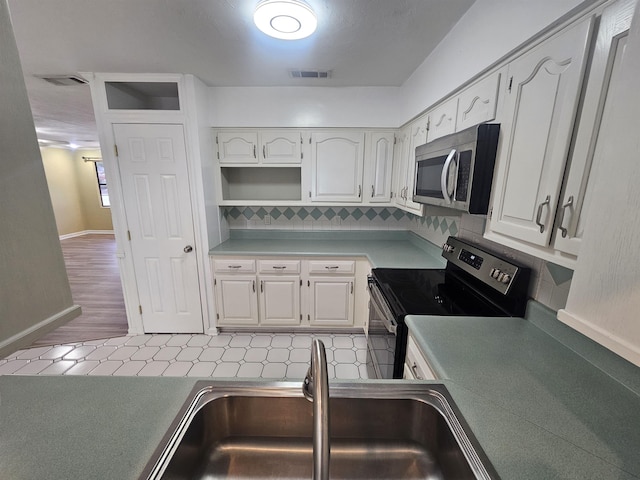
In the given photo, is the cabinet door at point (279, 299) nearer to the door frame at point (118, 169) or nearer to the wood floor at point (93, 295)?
the door frame at point (118, 169)

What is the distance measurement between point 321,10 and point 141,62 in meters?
1.50

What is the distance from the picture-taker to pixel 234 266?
254cm

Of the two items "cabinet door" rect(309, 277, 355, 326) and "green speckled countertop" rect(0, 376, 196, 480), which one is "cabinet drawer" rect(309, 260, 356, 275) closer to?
"cabinet door" rect(309, 277, 355, 326)

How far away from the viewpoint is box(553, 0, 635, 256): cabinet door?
26.5 inches

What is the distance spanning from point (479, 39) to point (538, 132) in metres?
0.67

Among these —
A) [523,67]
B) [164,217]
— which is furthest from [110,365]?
[523,67]

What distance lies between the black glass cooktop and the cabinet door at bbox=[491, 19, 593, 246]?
51cm

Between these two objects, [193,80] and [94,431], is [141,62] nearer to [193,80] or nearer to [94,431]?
[193,80]

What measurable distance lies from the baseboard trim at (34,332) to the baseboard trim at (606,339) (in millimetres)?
1118

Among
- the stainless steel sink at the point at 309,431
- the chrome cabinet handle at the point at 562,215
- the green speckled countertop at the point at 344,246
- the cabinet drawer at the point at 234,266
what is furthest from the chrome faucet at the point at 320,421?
the cabinet drawer at the point at 234,266

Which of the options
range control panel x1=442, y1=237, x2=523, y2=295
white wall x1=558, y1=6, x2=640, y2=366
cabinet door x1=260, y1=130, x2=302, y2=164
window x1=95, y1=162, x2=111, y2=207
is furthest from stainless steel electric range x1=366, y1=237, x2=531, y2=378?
window x1=95, y1=162, x2=111, y2=207

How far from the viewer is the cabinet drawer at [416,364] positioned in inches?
42.3

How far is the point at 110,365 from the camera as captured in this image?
2264mm

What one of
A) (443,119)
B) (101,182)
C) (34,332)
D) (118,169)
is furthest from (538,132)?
(101,182)
